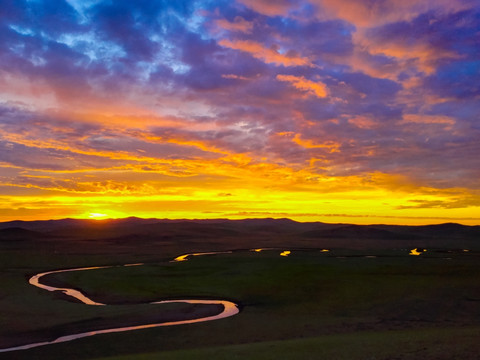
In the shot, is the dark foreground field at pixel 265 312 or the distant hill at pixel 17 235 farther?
the distant hill at pixel 17 235

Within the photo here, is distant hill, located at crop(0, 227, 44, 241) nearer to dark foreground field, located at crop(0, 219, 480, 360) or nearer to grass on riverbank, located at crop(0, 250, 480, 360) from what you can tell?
dark foreground field, located at crop(0, 219, 480, 360)

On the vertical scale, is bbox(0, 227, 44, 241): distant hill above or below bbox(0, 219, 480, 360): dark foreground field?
above

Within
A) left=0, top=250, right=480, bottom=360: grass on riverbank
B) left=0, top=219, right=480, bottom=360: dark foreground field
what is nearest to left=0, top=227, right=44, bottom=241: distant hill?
left=0, top=219, right=480, bottom=360: dark foreground field

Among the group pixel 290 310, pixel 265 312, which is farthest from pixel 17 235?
pixel 290 310

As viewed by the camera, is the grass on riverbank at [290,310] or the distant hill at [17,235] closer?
Answer: the grass on riverbank at [290,310]

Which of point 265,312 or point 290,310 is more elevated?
point 290,310

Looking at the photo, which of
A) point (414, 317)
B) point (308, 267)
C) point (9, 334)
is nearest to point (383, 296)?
point (414, 317)

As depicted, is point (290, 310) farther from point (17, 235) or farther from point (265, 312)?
point (17, 235)

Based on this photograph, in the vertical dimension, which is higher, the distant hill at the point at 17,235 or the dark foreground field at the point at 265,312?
the distant hill at the point at 17,235

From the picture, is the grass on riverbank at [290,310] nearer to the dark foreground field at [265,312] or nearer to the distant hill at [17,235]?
the dark foreground field at [265,312]

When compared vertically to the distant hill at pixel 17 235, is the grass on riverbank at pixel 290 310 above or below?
below

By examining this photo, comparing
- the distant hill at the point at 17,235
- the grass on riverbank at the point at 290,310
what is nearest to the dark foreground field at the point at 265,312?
the grass on riverbank at the point at 290,310

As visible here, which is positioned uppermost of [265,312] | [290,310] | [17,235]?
[17,235]

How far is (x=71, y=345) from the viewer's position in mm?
28641
